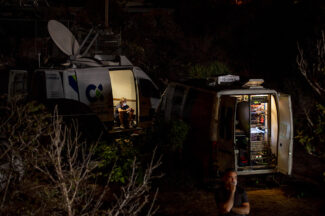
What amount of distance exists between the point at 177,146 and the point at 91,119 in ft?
8.81

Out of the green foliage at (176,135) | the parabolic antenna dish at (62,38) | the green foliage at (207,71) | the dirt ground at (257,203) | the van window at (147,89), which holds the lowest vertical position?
the dirt ground at (257,203)

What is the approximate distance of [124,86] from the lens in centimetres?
1384

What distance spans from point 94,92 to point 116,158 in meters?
3.97

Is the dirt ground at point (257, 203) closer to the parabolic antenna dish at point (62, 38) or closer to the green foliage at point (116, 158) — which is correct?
the green foliage at point (116, 158)

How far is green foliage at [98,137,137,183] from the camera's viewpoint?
25.6 feet

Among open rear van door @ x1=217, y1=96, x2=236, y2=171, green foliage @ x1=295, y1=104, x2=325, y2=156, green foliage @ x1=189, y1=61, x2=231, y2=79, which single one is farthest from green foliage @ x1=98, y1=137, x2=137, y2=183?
green foliage @ x1=189, y1=61, x2=231, y2=79

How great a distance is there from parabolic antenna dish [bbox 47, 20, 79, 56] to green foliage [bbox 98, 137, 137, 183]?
407 centimetres

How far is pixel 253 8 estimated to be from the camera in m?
20.5

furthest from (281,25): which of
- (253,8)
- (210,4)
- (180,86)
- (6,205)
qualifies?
(6,205)

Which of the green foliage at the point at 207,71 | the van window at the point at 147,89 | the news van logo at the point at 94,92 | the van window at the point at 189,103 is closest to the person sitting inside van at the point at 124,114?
the van window at the point at 147,89

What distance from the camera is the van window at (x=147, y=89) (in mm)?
12614

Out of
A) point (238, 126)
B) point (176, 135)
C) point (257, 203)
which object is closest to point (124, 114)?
point (176, 135)

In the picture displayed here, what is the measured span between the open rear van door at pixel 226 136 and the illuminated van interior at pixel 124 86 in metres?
6.04

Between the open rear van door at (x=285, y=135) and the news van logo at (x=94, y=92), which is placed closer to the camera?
the open rear van door at (x=285, y=135)
